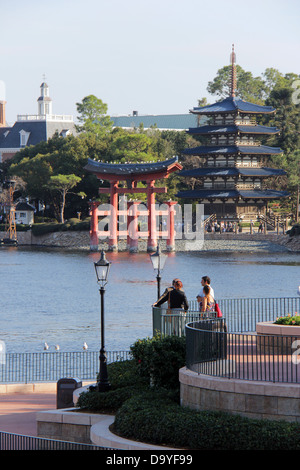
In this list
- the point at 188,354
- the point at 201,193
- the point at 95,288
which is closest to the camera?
the point at 188,354

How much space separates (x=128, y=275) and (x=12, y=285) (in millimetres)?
9969

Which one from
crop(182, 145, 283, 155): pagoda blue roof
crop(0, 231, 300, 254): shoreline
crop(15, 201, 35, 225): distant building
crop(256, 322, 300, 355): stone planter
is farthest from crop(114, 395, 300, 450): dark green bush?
crop(15, 201, 35, 225): distant building

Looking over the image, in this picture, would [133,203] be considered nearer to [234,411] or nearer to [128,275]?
[128,275]

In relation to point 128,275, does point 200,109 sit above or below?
above

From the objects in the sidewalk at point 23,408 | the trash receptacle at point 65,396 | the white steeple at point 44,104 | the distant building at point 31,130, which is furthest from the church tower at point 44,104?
the trash receptacle at point 65,396

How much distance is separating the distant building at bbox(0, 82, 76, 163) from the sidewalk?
115507 mm

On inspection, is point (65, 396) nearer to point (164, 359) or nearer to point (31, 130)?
point (164, 359)

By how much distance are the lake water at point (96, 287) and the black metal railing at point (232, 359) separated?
21611 mm

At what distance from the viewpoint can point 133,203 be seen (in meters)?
95.8

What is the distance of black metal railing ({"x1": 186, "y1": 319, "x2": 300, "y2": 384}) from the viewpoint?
682 inches

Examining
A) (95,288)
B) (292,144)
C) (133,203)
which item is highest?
(292,144)

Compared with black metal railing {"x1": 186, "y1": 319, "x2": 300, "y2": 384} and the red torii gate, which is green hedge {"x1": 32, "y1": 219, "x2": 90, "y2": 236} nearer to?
the red torii gate

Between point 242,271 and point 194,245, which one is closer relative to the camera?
point 242,271
